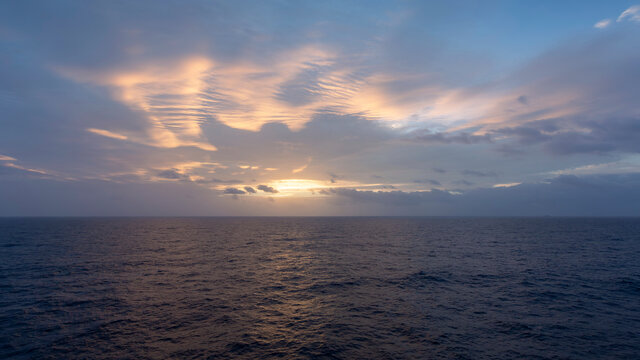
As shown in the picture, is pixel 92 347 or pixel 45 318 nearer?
pixel 92 347

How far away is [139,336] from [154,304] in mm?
8272

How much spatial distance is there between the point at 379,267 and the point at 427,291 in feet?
50.9

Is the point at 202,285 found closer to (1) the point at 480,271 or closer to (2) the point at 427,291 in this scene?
(2) the point at 427,291

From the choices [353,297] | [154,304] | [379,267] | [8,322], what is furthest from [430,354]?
[8,322]

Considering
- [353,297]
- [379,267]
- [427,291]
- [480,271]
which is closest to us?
[353,297]

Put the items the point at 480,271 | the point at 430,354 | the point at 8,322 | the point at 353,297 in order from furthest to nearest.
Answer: the point at 480,271 → the point at 353,297 → the point at 8,322 → the point at 430,354

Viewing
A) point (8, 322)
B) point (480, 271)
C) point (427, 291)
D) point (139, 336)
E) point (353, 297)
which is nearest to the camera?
point (139, 336)

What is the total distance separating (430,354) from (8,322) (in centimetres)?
3491

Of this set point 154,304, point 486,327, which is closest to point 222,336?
point 154,304

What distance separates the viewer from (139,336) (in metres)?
23.6

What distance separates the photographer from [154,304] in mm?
31266

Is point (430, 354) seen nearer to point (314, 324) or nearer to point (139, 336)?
point (314, 324)

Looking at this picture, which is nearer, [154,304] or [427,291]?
A: [154,304]

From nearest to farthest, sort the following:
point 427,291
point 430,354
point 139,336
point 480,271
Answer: point 430,354 → point 139,336 → point 427,291 → point 480,271
